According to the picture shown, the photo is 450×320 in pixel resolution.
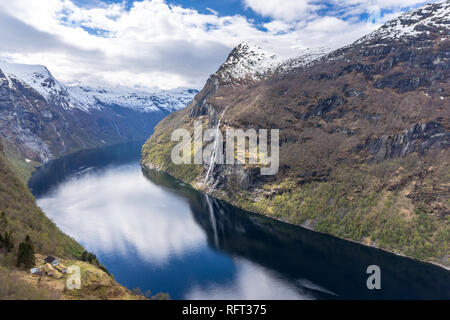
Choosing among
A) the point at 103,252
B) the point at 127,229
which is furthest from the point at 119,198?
the point at 103,252

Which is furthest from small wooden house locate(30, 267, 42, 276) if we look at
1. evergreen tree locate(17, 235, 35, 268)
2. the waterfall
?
the waterfall

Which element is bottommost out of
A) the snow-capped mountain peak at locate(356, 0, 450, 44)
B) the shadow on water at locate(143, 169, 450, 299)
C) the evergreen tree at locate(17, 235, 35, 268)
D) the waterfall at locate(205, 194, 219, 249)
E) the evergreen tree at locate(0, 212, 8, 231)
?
the shadow on water at locate(143, 169, 450, 299)

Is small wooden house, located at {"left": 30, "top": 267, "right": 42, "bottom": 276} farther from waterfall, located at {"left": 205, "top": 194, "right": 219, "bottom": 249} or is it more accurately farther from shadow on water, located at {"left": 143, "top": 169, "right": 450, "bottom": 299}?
waterfall, located at {"left": 205, "top": 194, "right": 219, "bottom": 249}

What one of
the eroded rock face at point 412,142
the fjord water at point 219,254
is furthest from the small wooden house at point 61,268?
the eroded rock face at point 412,142

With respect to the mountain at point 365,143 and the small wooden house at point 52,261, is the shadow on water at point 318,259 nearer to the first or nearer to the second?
the mountain at point 365,143

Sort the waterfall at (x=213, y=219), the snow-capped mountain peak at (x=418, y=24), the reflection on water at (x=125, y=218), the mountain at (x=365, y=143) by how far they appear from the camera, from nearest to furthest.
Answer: the reflection on water at (x=125, y=218) < the mountain at (x=365, y=143) < the waterfall at (x=213, y=219) < the snow-capped mountain peak at (x=418, y=24)

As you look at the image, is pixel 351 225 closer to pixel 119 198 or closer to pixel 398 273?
pixel 398 273

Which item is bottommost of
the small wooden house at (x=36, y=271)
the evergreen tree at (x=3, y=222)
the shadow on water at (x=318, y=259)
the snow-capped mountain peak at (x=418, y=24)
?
the shadow on water at (x=318, y=259)
